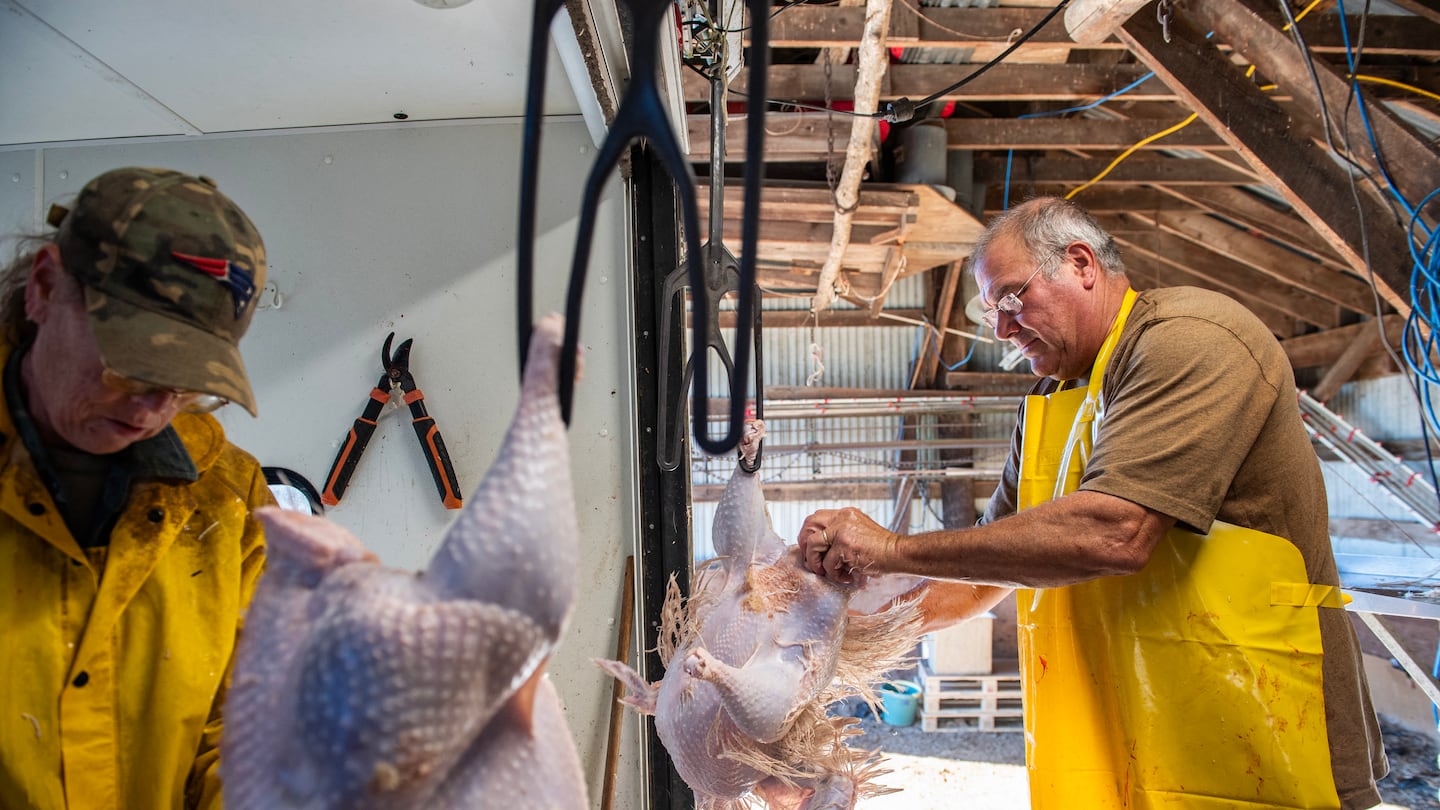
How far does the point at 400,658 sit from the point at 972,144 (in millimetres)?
4612

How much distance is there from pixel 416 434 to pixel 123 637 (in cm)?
130

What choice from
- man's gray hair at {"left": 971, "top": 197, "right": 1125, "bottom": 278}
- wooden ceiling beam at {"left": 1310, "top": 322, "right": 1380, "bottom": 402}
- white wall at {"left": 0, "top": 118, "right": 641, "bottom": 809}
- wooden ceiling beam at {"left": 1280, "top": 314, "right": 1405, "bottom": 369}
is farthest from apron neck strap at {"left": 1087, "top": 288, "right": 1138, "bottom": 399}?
wooden ceiling beam at {"left": 1310, "top": 322, "right": 1380, "bottom": 402}

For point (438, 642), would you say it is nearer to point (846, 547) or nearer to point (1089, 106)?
point (846, 547)

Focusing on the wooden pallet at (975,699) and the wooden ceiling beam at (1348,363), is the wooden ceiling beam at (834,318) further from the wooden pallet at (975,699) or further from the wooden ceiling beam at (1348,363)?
the wooden ceiling beam at (1348,363)

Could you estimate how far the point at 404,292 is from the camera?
2.29 meters

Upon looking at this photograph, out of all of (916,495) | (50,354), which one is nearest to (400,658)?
(50,354)

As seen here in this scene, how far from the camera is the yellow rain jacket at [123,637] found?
35.5 inches

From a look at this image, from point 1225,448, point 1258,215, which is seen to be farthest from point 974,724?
point 1225,448

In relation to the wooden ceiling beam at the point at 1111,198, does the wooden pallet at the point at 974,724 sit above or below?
below

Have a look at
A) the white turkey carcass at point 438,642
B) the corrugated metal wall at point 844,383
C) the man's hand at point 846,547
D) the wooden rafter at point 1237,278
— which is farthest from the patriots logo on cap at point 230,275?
the wooden rafter at point 1237,278

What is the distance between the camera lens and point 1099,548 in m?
1.42

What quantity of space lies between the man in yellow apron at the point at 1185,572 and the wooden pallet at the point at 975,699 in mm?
5695

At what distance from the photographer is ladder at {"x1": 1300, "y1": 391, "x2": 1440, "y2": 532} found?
18.4 ft

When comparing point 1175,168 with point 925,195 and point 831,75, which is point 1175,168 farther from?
point 831,75
